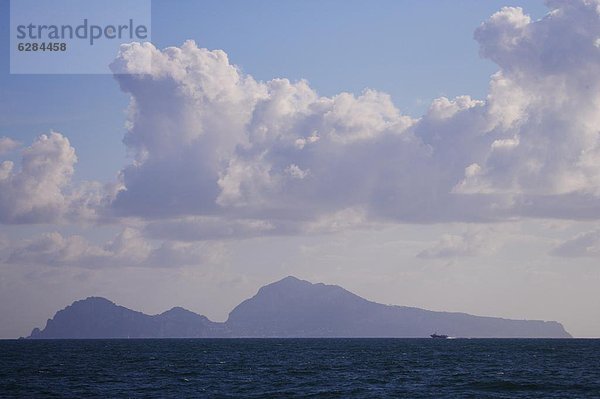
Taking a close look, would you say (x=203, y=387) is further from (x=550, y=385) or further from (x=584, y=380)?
(x=584, y=380)

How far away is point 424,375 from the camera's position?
459 ft

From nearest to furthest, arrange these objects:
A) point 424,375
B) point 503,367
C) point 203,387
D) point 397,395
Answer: point 397,395 < point 203,387 < point 424,375 < point 503,367

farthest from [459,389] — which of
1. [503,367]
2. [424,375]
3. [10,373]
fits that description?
[10,373]

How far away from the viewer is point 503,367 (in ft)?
537

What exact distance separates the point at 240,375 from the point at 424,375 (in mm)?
32844

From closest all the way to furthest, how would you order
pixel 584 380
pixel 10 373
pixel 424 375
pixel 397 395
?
pixel 397 395 → pixel 584 380 → pixel 424 375 → pixel 10 373

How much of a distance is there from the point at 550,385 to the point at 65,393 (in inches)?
2822

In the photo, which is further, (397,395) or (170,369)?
(170,369)

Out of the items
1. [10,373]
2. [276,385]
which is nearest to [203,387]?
[276,385]

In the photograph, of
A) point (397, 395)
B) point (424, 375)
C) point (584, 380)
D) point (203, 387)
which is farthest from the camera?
point (424, 375)

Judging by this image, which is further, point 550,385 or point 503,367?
point 503,367

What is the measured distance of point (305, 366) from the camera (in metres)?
168

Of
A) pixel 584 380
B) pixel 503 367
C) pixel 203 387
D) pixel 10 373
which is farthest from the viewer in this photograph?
pixel 503 367

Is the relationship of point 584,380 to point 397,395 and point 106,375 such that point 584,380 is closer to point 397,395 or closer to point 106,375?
point 397,395
